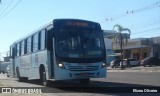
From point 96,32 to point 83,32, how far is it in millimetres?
735

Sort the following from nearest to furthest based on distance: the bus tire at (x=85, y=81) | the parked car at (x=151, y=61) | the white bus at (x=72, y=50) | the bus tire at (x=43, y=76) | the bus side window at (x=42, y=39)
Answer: the white bus at (x=72, y=50), the bus side window at (x=42, y=39), the bus tire at (x=43, y=76), the bus tire at (x=85, y=81), the parked car at (x=151, y=61)

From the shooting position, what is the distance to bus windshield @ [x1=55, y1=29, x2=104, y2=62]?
16578 millimetres

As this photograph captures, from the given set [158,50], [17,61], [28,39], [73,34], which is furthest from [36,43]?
[158,50]

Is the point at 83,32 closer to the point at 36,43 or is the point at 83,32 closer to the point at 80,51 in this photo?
the point at 80,51

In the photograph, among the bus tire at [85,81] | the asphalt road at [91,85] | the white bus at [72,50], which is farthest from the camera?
the bus tire at [85,81]

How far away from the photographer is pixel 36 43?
66.6 ft

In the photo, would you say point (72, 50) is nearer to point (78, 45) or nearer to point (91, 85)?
point (78, 45)

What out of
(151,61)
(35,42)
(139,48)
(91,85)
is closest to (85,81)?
(91,85)

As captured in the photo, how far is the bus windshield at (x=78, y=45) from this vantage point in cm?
1658

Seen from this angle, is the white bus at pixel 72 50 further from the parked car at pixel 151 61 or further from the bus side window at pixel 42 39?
the parked car at pixel 151 61

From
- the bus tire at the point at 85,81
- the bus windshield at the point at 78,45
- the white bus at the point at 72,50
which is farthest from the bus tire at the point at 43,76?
the bus windshield at the point at 78,45

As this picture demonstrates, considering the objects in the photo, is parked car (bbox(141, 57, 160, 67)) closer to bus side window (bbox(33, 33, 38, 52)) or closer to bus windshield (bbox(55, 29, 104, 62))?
bus side window (bbox(33, 33, 38, 52))

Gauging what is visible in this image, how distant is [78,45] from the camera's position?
16.8 metres

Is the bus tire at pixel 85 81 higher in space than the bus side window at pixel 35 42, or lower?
lower
